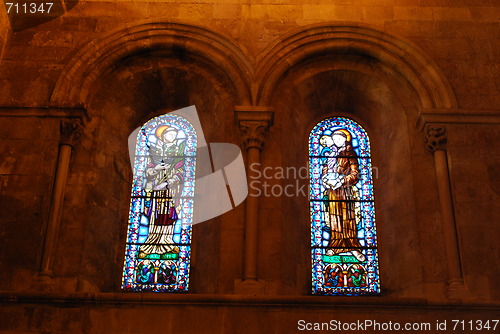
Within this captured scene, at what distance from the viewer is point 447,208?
28.1ft

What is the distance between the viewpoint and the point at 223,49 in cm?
967

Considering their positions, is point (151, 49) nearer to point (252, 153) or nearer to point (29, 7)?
point (29, 7)

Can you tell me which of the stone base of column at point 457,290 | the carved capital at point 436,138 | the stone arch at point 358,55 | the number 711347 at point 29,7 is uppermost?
the number 711347 at point 29,7

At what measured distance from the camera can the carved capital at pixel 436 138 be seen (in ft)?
29.6

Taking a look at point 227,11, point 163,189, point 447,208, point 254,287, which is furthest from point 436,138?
point 163,189

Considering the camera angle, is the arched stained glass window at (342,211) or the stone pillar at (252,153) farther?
the arched stained glass window at (342,211)

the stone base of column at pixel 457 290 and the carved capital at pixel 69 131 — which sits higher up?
the carved capital at pixel 69 131

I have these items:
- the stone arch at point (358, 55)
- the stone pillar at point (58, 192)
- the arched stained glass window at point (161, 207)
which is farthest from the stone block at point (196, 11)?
the stone pillar at point (58, 192)

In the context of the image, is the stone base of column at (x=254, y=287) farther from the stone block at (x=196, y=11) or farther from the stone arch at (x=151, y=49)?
the stone block at (x=196, y=11)

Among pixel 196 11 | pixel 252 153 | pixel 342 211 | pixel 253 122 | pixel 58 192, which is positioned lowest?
pixel 58 192

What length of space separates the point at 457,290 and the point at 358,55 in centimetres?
368

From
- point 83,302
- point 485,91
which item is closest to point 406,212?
point 485,91

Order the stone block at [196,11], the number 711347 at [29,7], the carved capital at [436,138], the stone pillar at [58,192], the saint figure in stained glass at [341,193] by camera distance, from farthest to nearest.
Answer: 1. the number 711347 at [29,7]
2. the stone block at [196,11]
3. the saint figure in stained glass at [341,193]
4. the carved capital at [436,138]
5. the stone pillar at [58,192]

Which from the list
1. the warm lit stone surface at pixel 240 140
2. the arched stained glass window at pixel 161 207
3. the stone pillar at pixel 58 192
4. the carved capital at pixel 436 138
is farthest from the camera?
the arched stained glass window at pixel 161 207
